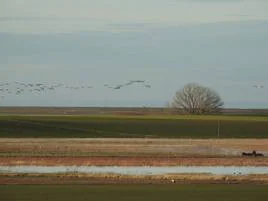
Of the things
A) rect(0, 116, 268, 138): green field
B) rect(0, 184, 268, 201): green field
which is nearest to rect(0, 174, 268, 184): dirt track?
rect(0, 184, 268, 201): green field

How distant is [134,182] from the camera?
33.9m

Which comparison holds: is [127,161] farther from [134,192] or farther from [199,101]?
[199,101]

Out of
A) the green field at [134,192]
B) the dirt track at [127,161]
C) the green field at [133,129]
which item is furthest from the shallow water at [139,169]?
the green field at [133,129]

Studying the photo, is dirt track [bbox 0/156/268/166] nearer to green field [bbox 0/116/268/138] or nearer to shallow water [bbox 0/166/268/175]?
shallow water [bbox 0/166/268/175]

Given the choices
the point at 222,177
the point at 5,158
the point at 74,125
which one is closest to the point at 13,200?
the point at 222,177

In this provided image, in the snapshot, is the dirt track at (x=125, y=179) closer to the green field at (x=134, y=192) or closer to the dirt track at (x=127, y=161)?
the green field at (x=134, y=192)

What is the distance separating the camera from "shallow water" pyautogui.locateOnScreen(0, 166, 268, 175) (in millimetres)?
39656

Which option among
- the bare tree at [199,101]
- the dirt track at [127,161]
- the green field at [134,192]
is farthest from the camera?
the bare tree at [199,101]

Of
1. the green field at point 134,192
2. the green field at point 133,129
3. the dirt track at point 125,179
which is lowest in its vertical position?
the green field at point 134,192

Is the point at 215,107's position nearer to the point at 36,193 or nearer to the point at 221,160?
the point at 221,160

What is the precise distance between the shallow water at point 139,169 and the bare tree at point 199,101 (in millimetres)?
106016

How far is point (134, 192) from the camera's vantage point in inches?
1125

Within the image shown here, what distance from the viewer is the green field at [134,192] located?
26.3 m

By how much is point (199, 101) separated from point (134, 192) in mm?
121643
